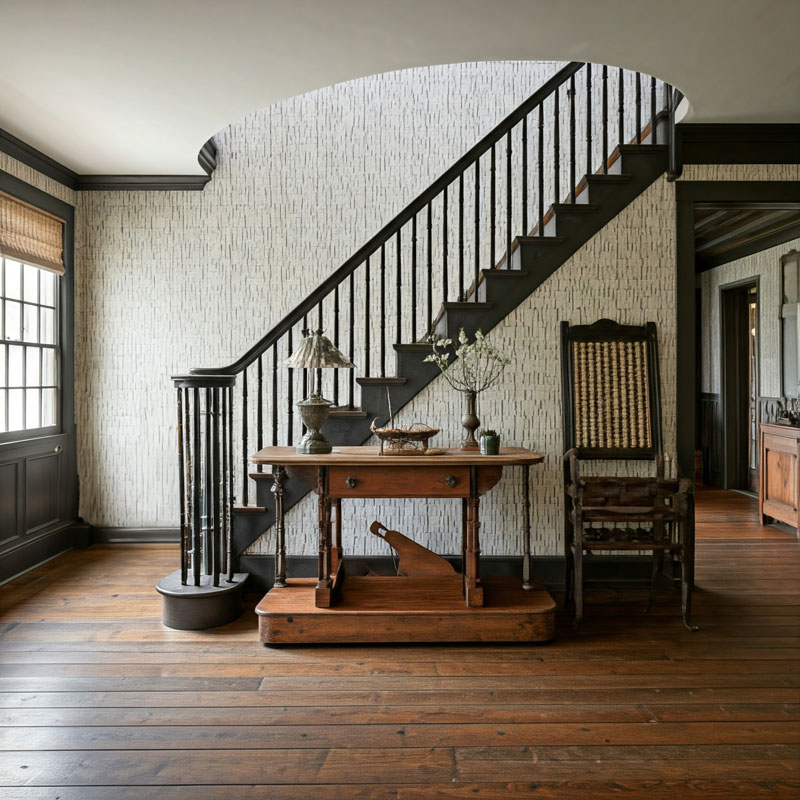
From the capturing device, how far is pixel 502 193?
5496mm

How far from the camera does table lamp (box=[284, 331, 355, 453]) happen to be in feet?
11.6

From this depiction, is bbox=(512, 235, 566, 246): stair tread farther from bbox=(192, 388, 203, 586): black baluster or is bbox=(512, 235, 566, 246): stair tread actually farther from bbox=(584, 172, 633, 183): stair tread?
bbox=(192, 388, 203, 586): black baluster

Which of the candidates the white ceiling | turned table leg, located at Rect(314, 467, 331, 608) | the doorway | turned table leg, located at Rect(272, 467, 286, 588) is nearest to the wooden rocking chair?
the white ceiling

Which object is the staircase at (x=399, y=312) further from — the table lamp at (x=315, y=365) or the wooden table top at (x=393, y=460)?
the wooden table top at (x=393, y=460)

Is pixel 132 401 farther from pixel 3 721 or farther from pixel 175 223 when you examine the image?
pixel 3 721

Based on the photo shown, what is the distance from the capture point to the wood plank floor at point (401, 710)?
7.24ft

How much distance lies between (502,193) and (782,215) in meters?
2.97

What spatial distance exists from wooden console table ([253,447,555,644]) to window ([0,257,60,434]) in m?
2.24

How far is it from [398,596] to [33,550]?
2.80 m

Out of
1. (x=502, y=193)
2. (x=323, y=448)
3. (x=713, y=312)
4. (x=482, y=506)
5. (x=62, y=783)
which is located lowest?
(x=62, y=783)

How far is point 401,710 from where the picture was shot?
106 inches

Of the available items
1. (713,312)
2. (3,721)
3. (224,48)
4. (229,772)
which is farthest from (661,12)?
(713,312)

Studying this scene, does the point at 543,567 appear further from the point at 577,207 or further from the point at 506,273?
the point at 577,207

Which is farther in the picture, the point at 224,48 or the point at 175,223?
the point at 175,223
